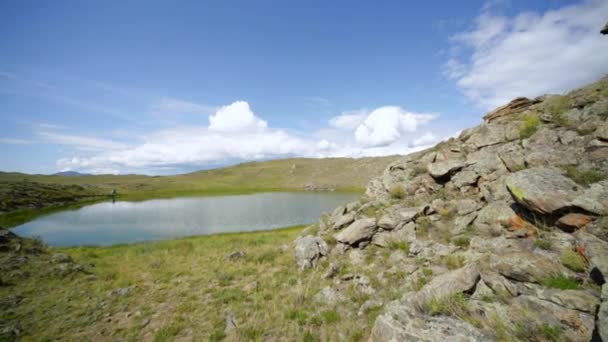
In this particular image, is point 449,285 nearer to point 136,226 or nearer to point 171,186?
point 136,226

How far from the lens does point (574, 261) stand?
6418 millimetres

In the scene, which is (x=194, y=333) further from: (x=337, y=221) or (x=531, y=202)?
(x=531, y=202)

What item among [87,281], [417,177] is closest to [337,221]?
[417,177]

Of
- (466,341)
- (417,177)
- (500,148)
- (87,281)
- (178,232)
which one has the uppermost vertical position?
(500,148)

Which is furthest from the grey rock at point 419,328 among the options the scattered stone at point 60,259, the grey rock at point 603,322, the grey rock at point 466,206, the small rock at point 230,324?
the scattered stone at point 60,259

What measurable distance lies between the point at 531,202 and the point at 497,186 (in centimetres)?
363

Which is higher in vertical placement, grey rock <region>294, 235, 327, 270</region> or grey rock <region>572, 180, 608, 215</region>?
grey rock <region>572, 180, 608, 215</region>

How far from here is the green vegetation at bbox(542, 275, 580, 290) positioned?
5848 mm

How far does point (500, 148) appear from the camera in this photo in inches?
535

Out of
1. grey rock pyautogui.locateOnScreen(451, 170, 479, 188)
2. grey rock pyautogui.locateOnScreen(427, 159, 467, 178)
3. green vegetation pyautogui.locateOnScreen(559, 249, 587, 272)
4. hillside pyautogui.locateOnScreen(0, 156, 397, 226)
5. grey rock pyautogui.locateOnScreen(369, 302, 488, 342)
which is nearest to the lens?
grey rock pyautogui.locateOnScreen(369, 302, 488, 342)

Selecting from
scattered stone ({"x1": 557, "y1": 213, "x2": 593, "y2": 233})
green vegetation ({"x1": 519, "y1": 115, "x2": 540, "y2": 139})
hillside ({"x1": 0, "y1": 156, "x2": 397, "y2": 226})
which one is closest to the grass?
scattered stone ({"x1": 557, "y1": 213, "x2": 593, "y2": 233})

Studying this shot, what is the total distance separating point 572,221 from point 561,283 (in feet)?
10.0

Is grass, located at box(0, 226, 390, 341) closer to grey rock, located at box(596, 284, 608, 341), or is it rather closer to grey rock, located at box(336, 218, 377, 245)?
grey rock, located at box(336, 218, 377, 245)

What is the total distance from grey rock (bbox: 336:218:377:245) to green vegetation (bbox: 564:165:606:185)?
849cm
